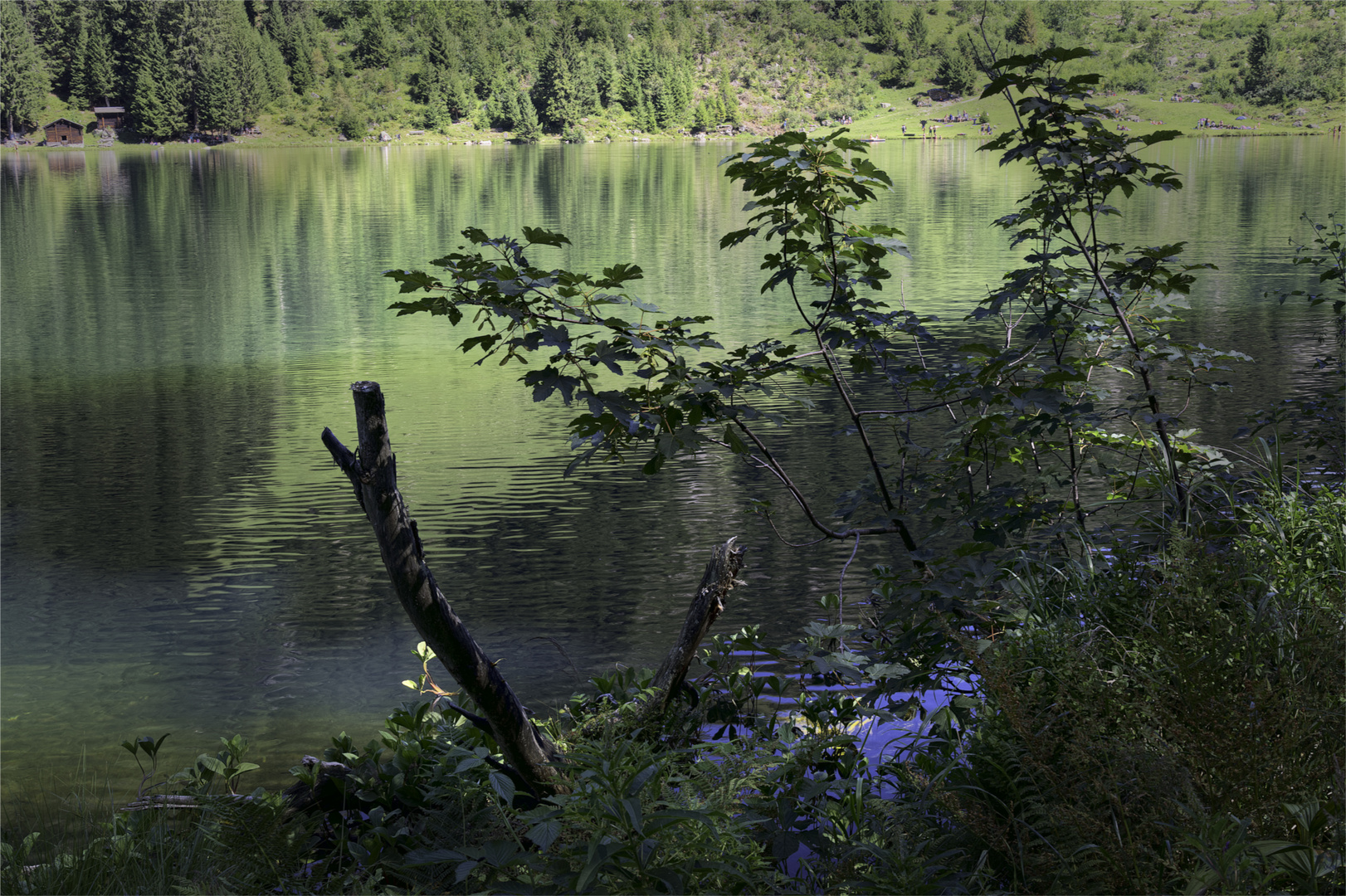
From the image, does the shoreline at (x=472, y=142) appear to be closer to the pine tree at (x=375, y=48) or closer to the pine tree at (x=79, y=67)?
the pine tree at (x=79, y=67)

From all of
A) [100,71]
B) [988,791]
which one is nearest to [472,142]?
[100,71]

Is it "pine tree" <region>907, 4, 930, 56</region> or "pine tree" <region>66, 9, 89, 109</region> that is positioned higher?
"pine tree" <region>907, 4, 930, 56</region>

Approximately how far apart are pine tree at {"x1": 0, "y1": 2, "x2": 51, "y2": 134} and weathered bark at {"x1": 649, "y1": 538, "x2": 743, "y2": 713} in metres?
122

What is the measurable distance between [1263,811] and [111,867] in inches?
136

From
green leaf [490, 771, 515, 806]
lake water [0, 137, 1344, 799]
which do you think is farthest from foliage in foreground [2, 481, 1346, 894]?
lake water [0, 137, 1344, 799]

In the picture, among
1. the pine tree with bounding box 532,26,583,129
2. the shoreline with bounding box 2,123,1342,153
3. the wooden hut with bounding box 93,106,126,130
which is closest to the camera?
the shoreline with bounding box 2,123,1342,153

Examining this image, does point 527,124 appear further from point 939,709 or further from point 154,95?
point 939,709

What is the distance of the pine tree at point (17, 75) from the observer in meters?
103

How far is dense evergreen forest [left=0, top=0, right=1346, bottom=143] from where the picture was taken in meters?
117

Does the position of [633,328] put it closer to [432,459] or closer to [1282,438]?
[1282,438]

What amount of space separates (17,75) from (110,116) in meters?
12.7

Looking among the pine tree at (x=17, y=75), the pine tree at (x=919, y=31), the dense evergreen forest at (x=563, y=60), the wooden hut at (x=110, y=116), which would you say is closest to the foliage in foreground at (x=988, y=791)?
the dense evergreen forest at (x=563, y=60)

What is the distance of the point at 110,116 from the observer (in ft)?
379

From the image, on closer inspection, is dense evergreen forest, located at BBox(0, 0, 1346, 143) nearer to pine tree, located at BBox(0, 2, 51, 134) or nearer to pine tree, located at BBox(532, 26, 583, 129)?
pine tree, located at BBox(0, 2, 51, 134)
